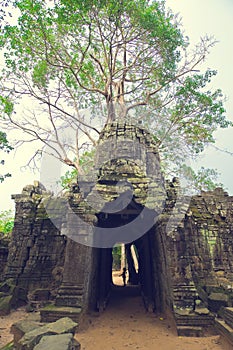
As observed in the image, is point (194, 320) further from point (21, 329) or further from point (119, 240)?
point (119, 240)

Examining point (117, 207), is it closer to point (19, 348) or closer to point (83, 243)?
point (83, 243)

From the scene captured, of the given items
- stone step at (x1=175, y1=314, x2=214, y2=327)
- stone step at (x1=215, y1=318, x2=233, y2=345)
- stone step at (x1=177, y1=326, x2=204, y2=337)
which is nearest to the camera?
stone step at (x1=215, y1=318, x2=233, y2=345)

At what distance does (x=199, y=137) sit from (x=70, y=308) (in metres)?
14.7

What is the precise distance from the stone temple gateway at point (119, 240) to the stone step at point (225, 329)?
4 cm

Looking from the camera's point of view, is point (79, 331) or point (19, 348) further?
point (79, 331)

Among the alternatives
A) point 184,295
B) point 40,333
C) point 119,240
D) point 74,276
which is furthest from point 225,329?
point 119,240

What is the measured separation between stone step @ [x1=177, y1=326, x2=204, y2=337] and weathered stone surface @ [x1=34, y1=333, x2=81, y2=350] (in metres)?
2.86

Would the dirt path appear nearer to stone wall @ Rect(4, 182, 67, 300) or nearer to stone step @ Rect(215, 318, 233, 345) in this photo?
stone step @ Rect(215, 318, 233, 345)

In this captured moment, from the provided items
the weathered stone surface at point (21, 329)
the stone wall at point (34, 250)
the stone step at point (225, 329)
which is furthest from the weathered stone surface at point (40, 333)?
the stone wall at point (34, 250)

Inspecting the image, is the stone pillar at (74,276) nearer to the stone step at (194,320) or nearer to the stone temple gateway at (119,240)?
the stone temple gateway at (119,240)

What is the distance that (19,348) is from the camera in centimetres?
444

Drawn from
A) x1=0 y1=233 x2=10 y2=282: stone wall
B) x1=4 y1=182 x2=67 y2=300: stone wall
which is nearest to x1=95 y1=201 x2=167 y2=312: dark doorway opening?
x1=4 y1=182 x2=67 y2=300: stone wall

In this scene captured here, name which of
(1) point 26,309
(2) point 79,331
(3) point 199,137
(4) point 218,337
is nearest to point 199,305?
(4) point 218,337

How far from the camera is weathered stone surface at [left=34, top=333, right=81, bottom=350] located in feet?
12.4
